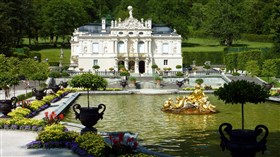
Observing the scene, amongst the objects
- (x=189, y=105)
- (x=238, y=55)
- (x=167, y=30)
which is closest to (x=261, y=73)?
(x=238, y=55)

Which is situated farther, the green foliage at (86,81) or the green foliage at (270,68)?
the green foliage at (270,68)

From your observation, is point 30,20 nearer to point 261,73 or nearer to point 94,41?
point 94,41

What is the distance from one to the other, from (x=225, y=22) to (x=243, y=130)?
8447cm

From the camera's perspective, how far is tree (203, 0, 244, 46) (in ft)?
310

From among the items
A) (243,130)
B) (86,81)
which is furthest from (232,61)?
(243,130)

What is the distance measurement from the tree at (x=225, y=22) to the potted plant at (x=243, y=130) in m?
81.4

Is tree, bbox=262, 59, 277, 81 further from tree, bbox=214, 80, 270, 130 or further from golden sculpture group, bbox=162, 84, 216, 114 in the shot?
tree, bbox=214, 80, 270, 130

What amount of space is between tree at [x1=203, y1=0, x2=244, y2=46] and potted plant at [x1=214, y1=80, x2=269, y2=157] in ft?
267

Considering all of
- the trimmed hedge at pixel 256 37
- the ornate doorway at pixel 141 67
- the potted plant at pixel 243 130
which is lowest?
the potted plant at pixel 243 130

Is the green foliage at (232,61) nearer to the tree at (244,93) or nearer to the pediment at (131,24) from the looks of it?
the pediment at (131,24)

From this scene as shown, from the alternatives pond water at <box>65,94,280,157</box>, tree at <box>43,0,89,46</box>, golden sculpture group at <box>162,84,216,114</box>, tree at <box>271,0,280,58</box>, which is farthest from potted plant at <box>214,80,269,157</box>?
tree at <box>43,0,89,46</box>

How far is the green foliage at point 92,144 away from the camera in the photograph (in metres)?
14.3

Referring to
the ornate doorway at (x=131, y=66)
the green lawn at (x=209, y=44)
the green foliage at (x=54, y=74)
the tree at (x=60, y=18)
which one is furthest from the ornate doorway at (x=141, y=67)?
the tree at (x=60, y=18)

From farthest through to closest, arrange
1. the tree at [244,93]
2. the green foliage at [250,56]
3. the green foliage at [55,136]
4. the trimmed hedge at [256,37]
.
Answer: the trimmed hedge at [256,37] → the green foliage at [250,56] → the green foliage at [55,136] → the tree at [244,93]
